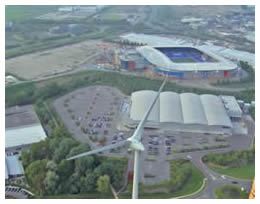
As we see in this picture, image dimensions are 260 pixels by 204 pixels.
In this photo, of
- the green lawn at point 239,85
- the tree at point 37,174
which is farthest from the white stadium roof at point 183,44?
the tree at point 37,174

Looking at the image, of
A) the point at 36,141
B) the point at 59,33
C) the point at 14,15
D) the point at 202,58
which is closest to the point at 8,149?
the point at 36,141

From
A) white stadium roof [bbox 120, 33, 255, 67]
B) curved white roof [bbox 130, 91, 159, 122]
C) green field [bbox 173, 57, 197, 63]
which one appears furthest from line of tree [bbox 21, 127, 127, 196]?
white stadium roof [bbox 120, 33, 255, 67]

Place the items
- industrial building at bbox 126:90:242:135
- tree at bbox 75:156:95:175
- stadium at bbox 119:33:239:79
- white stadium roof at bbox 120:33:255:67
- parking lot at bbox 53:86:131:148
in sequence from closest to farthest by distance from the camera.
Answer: tree at bbox 75:156:95:175, parking lot at bbox 53:86:131:148, industrial building at bbox 126:90:242:135, stadium at bbox 119:33:239:79, white stadium roof at bbox 120:33:255:67

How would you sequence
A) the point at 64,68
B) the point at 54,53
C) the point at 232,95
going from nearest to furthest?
1. the point at 232,95
2. the point at 64,68
3. the point at 54,53

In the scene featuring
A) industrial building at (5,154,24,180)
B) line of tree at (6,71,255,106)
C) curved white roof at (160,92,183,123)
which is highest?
curved white roof at (160,92,183,123)

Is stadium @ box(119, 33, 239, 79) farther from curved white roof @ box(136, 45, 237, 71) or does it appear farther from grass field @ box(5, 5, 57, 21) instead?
grass field @ box(5, 5, 57, 21)

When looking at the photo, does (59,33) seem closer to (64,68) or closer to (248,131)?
(64,68)

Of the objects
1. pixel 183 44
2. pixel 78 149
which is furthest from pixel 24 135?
pixel 183 44
